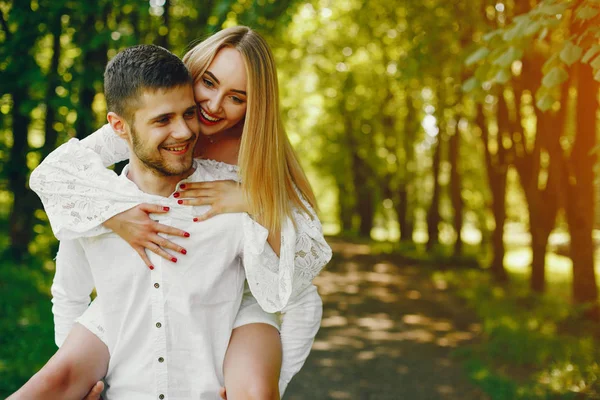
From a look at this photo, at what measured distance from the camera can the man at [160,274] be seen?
2.63 metres

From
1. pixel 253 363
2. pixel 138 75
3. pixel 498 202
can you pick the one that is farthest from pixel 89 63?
pixel 498 202

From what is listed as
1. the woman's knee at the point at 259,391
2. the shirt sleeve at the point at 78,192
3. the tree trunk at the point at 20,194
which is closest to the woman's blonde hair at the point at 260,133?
the shirt sleeve at the point at 78,192

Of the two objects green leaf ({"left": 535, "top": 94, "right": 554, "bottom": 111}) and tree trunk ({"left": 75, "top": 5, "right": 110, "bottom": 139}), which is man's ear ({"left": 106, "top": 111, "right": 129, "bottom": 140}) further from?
tree trunk ({"left": 75, "top": 5, "right": 110, "bottom": 139})

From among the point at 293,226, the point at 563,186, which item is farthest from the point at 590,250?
the point at 293,226

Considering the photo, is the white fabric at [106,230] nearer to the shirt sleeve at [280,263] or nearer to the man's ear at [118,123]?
the shirt sleeve at [280,263]

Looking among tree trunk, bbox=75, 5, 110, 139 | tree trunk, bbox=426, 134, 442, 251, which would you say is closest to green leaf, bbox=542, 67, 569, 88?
tree trunk, bbox=75, 5, 110, 139

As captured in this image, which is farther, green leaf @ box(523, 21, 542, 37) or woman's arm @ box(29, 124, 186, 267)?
green leaf @ box(523, 21, 542, 37)

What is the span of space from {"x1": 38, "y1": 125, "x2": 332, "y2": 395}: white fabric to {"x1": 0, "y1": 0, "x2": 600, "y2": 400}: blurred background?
114 centimetres

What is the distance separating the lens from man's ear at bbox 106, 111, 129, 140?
8.95ft

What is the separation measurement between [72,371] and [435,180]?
16.0 m

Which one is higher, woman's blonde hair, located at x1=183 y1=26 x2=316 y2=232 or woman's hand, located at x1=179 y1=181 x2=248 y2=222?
woman's blonde hair, located at x1=183 y1=26 x2=316 y2=232

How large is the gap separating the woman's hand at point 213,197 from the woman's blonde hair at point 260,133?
53 millimetres

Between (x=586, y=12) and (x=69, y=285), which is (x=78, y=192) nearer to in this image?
(x=69, y=285)

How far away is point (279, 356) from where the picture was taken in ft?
9.29
